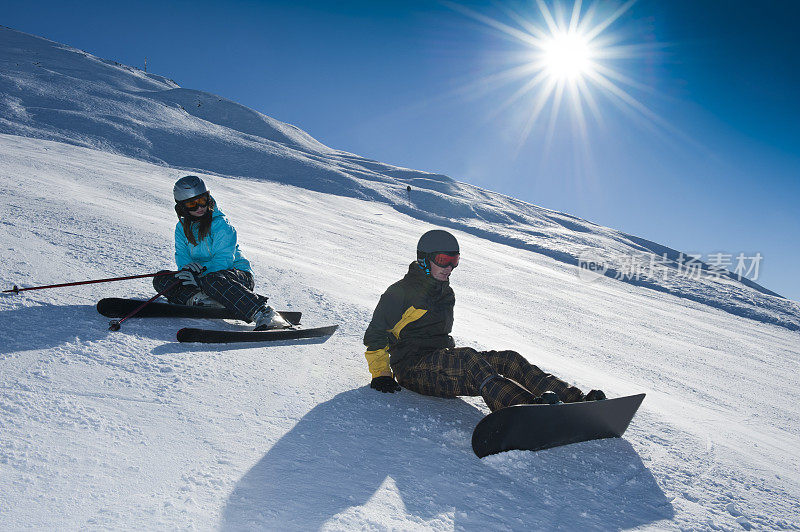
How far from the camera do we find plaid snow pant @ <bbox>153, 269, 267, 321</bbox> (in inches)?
149

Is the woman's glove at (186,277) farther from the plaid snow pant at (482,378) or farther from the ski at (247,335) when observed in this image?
the plaid snow pant at (482,378)

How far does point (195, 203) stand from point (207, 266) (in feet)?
1.93

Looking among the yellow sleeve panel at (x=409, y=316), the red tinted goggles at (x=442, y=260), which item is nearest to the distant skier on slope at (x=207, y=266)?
the yellow sleeve panel at (x=409, y=316)

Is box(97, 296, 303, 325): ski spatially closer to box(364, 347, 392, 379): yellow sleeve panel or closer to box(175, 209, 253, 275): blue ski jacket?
box(175, 209, 253, 275): blue ski jacket

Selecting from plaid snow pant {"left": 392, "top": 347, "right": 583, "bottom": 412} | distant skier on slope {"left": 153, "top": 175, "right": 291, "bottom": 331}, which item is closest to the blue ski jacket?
distant skier on slope {"left": 153, "top": 175, "right": 291, "bottom": 331}

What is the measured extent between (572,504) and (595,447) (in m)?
0.71

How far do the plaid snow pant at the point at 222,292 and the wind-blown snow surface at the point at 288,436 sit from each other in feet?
0.92

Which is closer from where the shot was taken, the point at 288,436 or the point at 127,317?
the point at 288,436

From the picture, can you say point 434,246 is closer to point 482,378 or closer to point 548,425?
point 482,378

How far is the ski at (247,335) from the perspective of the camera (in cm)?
323

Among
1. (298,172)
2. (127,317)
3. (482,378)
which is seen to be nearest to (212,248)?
(127,317)

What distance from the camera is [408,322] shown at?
315cm

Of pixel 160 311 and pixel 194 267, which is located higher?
pixel 194 267

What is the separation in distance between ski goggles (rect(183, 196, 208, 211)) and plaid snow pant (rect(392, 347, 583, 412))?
2279 millimetres
